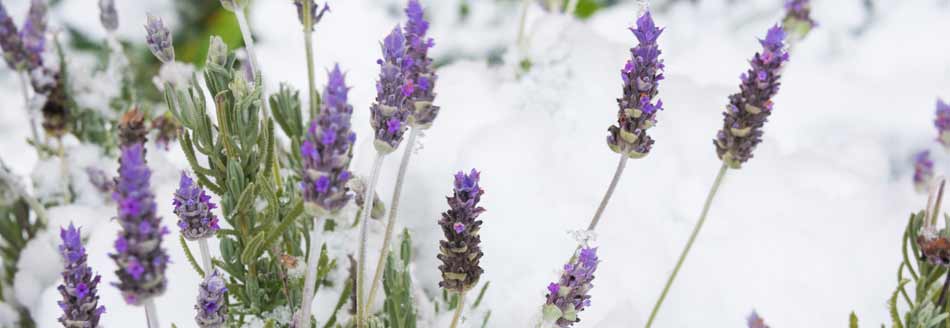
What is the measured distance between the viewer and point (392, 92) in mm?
493

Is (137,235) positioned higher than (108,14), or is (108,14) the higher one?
(108,14)

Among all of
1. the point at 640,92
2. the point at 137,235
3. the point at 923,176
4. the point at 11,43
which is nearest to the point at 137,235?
the point at 137,235

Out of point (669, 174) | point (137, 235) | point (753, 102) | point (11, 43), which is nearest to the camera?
point (137, 235)

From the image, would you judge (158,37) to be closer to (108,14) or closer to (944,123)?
(108,14)

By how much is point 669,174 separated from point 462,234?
587 millimetres

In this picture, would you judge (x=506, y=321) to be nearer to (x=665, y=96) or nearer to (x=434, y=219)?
(x=434, y=219)

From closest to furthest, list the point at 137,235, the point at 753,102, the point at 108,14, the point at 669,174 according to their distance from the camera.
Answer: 1. the point at 137,235
2. the point at 753,102
3. the point at 108,14
4. the point at 669,174

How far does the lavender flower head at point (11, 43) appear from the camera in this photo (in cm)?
76

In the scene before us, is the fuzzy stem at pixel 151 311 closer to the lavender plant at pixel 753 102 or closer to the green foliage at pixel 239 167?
the green foliage at pixel 239 167

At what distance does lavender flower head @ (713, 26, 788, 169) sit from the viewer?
0.59 m

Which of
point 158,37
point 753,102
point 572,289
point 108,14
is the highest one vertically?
point 108,14

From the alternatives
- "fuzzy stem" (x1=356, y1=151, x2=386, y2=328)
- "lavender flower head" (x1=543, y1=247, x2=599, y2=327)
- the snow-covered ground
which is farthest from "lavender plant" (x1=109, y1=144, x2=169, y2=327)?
the snow-covered ground

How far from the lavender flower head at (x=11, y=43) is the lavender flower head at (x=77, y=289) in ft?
1.33

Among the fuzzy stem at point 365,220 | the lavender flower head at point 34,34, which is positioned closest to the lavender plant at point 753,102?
the fuzzy stem at point 365,220
